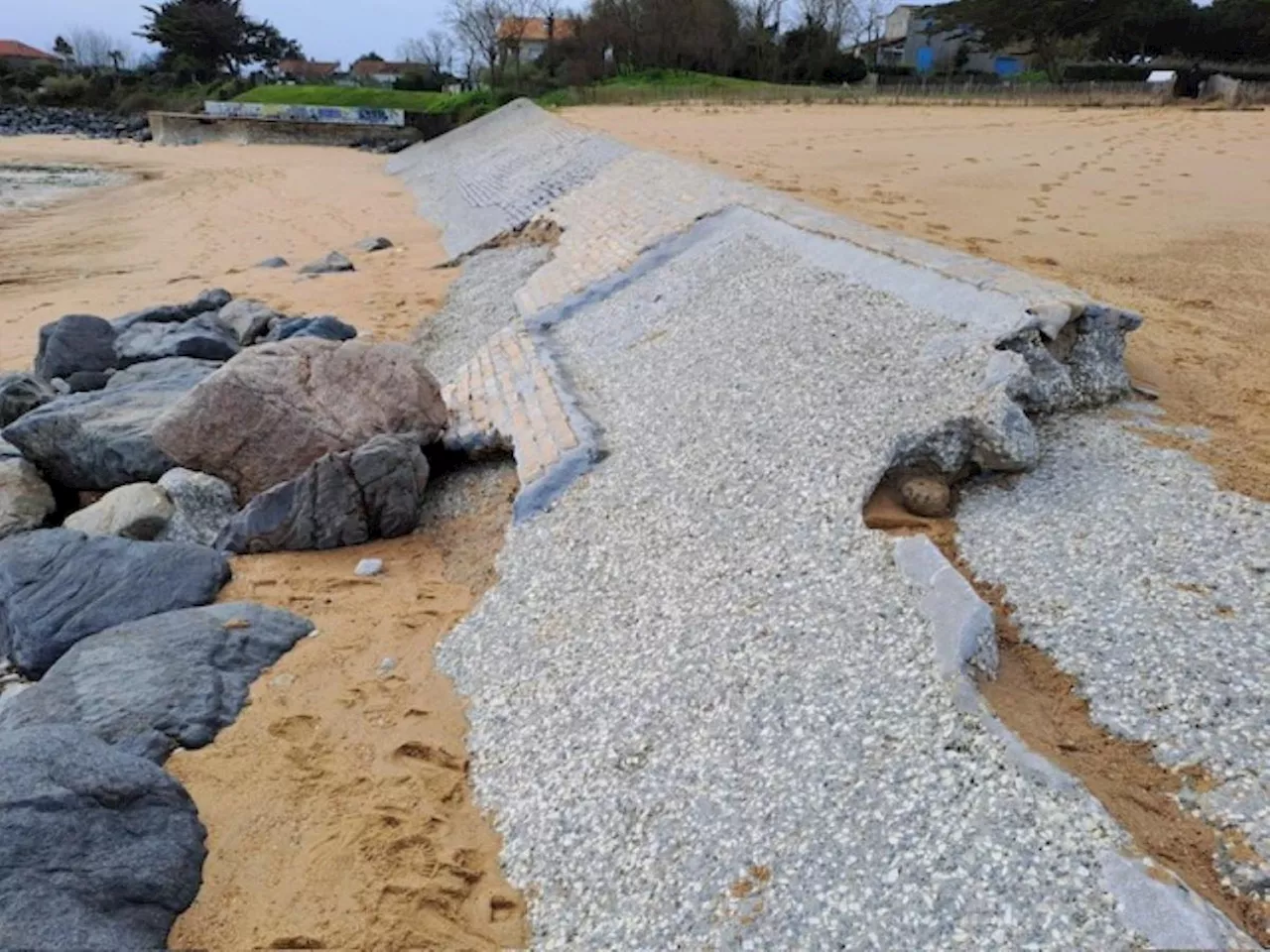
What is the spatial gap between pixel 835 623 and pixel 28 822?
10.6 ft

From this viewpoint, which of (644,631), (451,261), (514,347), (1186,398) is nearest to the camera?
(644,631)

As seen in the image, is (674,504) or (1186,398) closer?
(674,504)

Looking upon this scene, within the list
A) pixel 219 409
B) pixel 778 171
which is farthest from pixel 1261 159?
pixel 219 409

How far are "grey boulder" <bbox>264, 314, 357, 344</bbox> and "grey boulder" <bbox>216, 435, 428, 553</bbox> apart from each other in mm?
4233

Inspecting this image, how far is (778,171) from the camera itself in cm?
1628

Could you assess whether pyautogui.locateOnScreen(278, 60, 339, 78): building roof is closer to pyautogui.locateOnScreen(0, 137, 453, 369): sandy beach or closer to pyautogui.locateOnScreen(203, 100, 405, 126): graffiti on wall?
pyautogui.locateOnScreen(203, 100, 405, 126): graffiti on wall

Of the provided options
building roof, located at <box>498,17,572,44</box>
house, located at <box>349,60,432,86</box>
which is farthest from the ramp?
house, located at <box>349,60,432,86</box>

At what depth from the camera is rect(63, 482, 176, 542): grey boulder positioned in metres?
6.88

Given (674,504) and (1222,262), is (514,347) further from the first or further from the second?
(1222,262)

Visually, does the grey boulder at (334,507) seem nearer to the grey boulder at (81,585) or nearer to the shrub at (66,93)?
the grey boulder at (81,585)

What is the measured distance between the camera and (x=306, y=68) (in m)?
74.0

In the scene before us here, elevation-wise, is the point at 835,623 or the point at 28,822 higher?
the point at 835,623

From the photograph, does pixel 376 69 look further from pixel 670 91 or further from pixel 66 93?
pixel 670 91

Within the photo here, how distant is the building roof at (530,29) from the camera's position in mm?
53312
